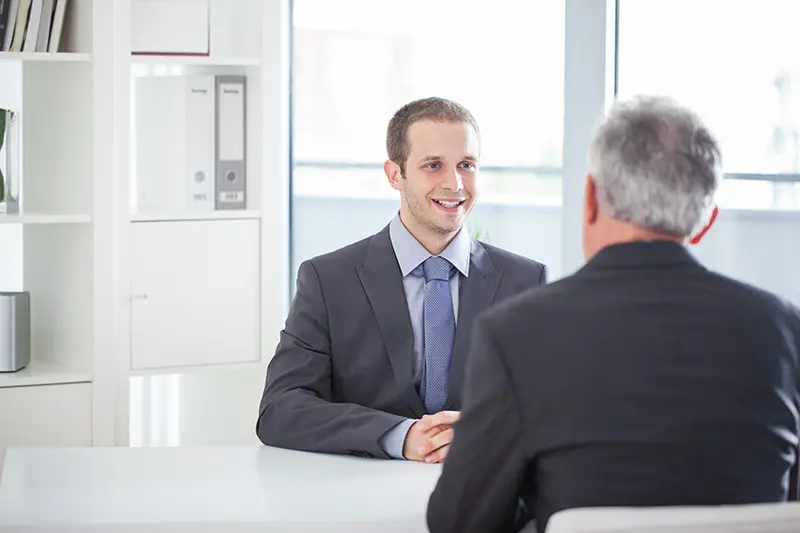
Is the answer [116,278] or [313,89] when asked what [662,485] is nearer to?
[116,278]

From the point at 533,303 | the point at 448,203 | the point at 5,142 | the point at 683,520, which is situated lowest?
the point at 683,520

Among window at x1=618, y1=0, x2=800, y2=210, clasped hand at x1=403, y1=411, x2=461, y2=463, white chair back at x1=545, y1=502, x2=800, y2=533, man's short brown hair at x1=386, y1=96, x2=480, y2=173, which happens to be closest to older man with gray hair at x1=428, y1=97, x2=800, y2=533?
white chair back at x1=545, y1=502, x2=800, y2=533

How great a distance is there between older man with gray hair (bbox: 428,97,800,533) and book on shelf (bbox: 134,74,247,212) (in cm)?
217

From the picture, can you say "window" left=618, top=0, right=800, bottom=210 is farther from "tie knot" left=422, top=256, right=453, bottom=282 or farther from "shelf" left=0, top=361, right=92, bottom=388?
"shelf" left=0, top=361, right=92, bottom=388

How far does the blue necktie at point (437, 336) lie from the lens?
2363 mm

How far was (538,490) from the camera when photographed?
149 cm

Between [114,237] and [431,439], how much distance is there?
152cm

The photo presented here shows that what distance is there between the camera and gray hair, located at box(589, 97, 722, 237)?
145 centimetres

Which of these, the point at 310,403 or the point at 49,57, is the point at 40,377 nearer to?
the point at 49,57

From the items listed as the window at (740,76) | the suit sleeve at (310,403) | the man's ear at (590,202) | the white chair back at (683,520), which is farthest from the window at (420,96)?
the white chair back at (683,520)

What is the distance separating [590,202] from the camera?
60.1 inches

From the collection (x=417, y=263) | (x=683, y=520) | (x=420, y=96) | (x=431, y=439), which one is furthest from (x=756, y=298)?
(x=420, y=96)

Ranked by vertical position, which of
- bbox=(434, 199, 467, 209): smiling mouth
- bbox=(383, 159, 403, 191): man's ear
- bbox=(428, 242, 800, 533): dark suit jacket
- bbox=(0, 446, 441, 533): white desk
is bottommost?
bbox=(0, 446, 441, 533): white desk

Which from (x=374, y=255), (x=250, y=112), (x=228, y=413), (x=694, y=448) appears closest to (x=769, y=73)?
(x=374, y=255)
